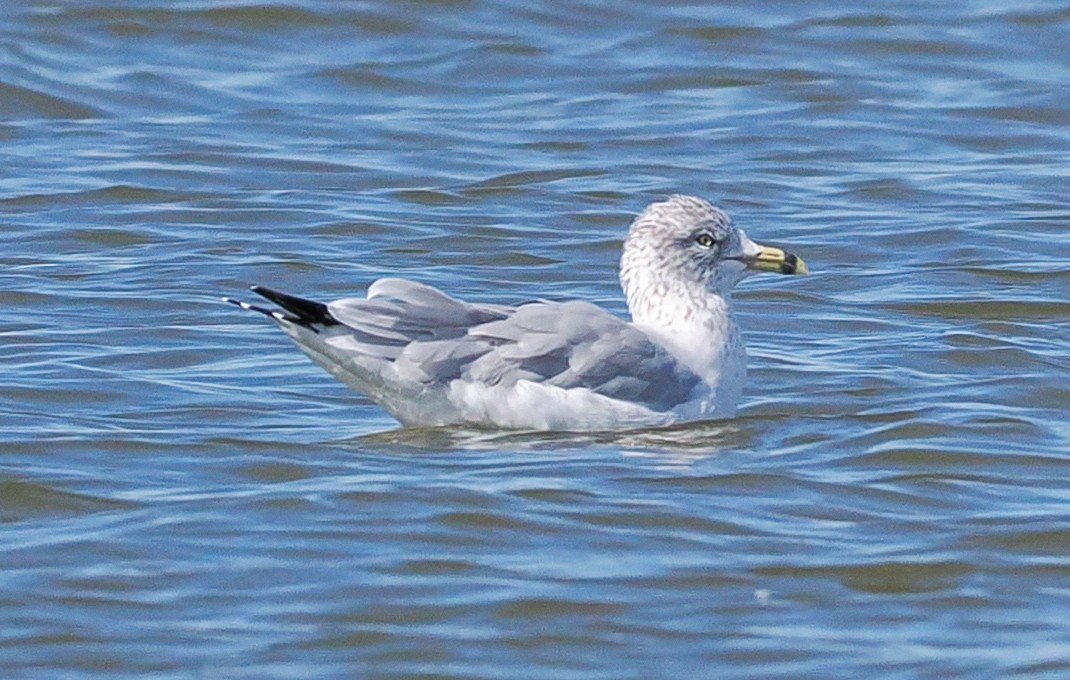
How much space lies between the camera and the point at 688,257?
9391 millimetres

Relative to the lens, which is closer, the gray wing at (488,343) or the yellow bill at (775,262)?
the gray wing at (488,343)

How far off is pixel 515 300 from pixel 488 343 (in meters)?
2.73

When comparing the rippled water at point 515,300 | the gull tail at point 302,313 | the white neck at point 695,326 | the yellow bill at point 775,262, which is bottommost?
the rippled water at point 515,300

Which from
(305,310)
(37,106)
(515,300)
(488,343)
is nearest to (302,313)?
(305,310)

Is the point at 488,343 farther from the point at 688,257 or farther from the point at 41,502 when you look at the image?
the point at 41,502

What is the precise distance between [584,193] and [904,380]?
411 centimetres

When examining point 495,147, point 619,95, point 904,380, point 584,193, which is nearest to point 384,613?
point 904,380

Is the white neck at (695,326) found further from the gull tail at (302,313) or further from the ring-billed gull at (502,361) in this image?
the gull tail at (302,313)

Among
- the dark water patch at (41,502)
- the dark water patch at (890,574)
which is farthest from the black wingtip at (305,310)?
the dark water patch at (890,574)

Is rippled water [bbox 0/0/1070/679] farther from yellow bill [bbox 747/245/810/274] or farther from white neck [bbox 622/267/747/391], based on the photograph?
yellow bill [bbox 747/245/810/274]

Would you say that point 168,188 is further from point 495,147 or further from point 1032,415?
point 1032,415

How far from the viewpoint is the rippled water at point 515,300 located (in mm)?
6797

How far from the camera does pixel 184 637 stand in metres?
6.59

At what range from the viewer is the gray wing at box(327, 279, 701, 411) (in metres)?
8.57
